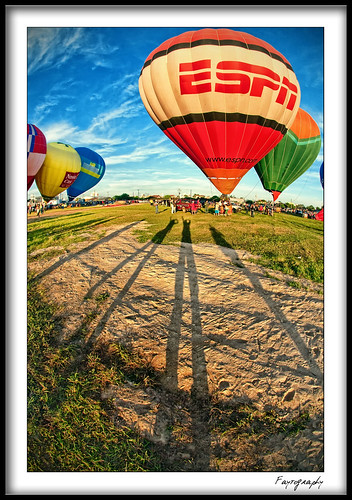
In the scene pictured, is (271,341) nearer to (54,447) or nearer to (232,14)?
(54,447)

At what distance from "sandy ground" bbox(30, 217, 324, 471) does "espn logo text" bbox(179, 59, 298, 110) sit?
19.9ft

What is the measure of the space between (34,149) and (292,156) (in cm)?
1704

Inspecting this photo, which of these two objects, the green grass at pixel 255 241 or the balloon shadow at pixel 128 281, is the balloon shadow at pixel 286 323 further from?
the balloon shadow at pixel 128 281

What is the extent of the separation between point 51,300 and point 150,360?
2600 mm

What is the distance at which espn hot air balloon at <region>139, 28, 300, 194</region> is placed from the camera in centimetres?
802

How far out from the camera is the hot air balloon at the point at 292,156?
1616 centimetres

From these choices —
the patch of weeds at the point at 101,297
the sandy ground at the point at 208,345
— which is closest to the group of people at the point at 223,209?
the sandy ground at the point at 208,345

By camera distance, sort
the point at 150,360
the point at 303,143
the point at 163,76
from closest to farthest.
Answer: the point at 150,360 < the point at 163,76 < the point at 303,143

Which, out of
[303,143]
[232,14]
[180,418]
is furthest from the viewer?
[303,143]

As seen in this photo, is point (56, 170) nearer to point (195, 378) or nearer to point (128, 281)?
point (128, 281)

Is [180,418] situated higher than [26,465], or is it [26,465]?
[180,418]

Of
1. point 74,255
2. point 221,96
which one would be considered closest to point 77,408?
point 74,255

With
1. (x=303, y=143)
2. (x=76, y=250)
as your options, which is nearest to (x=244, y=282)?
(x=76, y=250)

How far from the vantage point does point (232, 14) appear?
2.86 m
